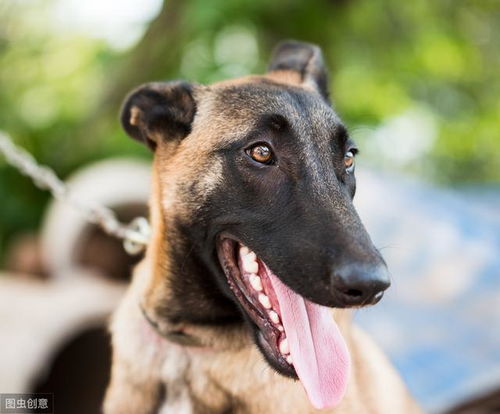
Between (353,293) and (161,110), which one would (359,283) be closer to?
(353,293)

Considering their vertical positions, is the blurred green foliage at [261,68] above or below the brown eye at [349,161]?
above

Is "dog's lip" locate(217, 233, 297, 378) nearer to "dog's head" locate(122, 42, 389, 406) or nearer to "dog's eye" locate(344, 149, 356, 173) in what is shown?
"dog's head" locate(122, 42, 389, 406)

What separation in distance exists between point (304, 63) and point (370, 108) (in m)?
5.25

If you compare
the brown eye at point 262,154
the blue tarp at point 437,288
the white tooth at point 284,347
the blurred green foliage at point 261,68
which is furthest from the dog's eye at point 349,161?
the blurred green foliage at point 261,68

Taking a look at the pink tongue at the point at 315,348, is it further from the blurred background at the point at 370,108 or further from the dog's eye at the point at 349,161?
the blurred background at the point at 370,108

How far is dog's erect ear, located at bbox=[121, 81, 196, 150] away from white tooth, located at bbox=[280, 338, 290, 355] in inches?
37.2

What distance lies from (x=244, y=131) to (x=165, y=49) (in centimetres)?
535

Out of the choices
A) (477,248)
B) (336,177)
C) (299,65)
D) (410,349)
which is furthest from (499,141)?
(336,177)

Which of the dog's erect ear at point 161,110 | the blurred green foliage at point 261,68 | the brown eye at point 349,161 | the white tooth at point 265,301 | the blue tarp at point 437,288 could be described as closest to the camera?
the white tooth at point 265,301

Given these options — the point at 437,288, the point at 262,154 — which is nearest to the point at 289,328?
the point at 262,154

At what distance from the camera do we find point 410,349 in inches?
227

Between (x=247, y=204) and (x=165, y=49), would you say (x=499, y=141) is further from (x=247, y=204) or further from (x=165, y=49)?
(x=247, y=204)

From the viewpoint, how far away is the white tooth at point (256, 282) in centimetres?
269

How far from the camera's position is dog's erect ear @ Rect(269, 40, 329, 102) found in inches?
133
